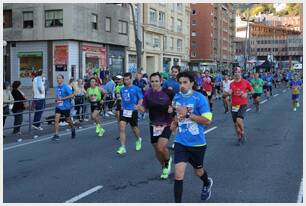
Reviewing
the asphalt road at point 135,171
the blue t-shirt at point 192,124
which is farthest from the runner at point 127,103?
the blue t-shirt at point 192,124

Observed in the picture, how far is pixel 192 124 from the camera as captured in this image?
6.11m

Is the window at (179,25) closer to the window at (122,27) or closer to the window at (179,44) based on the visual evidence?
the window at (179,44)

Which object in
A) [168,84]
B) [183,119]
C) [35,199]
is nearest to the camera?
[183,119]

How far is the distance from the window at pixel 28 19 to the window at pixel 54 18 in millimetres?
1471

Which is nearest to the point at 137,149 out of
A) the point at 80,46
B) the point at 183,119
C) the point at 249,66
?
the point at 183,119

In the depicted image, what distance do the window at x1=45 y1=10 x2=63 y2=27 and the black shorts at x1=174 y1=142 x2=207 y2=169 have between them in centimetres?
3428

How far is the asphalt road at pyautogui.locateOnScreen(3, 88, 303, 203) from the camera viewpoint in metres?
6.79

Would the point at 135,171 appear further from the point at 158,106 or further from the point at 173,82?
the point at 173,82

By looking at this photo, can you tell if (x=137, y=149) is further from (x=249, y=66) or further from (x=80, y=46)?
(x=249, y=66)

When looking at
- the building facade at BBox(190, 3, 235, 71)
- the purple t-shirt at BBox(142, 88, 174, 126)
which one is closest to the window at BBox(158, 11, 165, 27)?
the building facade at BBox(190, 3, 235, 71)

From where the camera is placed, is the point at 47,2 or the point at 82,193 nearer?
the point at 82,193

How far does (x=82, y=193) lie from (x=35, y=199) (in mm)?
→ 639

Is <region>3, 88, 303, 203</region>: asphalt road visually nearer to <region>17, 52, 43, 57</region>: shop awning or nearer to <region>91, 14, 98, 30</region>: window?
<region>17, 52, 43, 57</region>: shop awning

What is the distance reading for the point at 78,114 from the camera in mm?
17203
